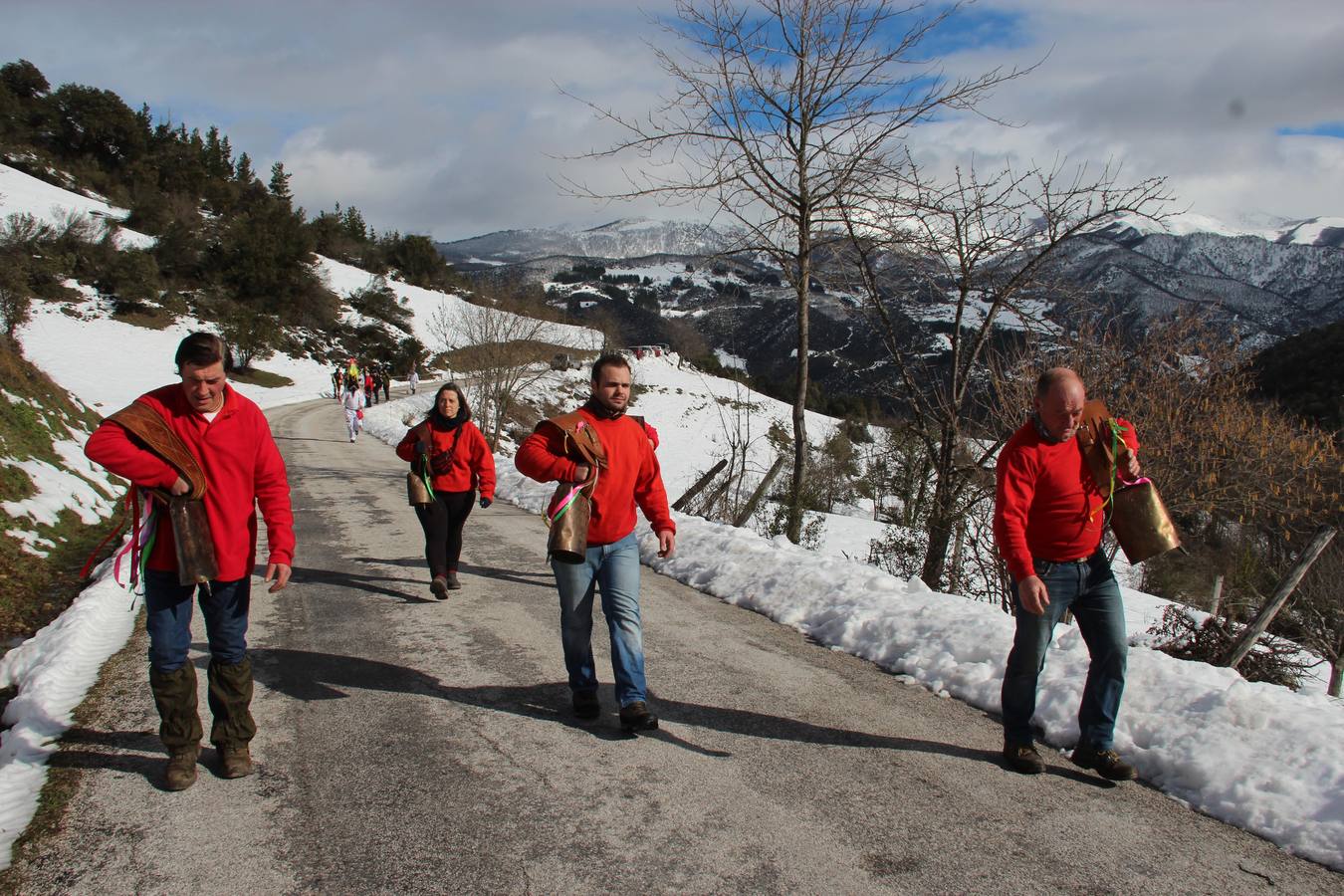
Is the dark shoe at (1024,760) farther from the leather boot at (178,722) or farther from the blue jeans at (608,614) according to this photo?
the leather boot at (178,722)

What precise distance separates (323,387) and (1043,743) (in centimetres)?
5092

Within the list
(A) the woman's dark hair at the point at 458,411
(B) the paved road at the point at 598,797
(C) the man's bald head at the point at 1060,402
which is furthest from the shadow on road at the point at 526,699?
(A) the woman's dark hair at the point at 458,411

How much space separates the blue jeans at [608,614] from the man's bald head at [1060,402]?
219 cm

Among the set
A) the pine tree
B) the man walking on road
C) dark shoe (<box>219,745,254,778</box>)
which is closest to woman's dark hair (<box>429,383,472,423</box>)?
dark shoe (<box>219,745,254,778</box>)

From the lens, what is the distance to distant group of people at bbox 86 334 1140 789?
3.61 metres

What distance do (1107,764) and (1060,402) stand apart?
1.69 metres

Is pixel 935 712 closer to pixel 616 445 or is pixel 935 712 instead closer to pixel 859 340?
pixel 616 445

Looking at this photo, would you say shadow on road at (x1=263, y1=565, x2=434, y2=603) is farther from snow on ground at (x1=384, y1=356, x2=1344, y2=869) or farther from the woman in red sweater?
snow on ground at (x1=384, y1=356, x2=1344, y2=869)

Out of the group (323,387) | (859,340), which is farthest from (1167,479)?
(323,387)

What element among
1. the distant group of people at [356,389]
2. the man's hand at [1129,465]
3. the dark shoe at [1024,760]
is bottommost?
the distant group of people at [356,389]

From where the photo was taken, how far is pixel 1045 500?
13.3 feet

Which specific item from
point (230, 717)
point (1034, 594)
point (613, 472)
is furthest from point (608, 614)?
point (1034, 594)

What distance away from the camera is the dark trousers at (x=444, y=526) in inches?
289

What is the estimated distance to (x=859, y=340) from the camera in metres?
12.2
